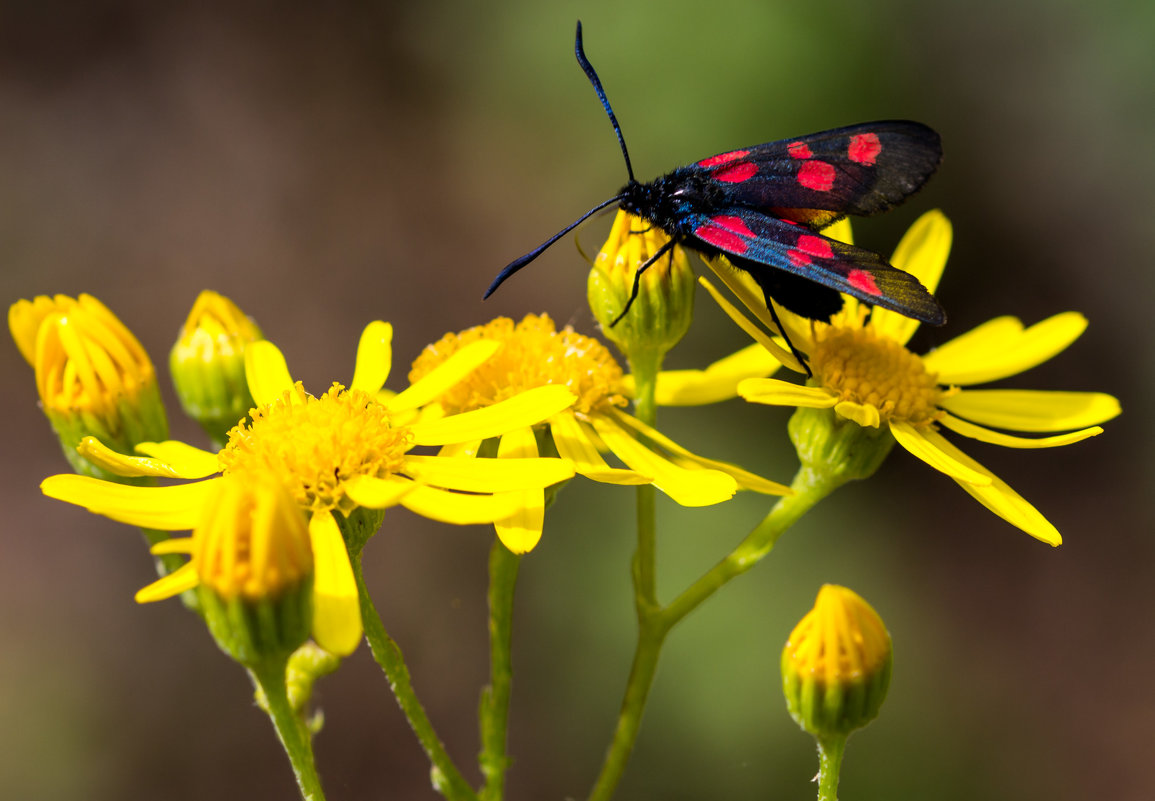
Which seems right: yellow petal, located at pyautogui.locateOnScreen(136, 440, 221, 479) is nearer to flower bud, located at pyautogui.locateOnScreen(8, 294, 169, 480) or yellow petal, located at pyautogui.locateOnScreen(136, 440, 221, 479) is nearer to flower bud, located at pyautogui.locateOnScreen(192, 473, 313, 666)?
flower bud, located at pyautogui.locateOnScreen(8, 294, 169, 480)

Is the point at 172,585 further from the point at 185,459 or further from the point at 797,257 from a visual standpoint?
the point at 797,257

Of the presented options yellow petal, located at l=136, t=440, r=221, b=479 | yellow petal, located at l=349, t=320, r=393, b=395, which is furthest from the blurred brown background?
yellow petal, located at l=136, t=440, r=221, b=479

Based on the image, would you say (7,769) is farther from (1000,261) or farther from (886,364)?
(1000,261)

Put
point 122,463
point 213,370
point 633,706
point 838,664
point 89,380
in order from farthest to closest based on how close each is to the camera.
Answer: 1. point 213,370
2. point 89,380
3. point 633,706
4. point 122,463
5. point 838,664

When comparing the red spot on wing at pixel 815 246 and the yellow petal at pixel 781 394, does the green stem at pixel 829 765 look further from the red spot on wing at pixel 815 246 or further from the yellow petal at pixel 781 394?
the red spot on wing at pixel 815 246

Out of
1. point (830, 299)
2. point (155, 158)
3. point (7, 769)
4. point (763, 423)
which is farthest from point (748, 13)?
point (7, 769)

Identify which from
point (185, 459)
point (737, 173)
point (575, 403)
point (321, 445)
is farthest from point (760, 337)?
point (185, 459)

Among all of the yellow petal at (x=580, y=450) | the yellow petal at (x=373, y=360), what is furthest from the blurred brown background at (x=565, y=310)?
the yellow petal at (x=373, y=360)
